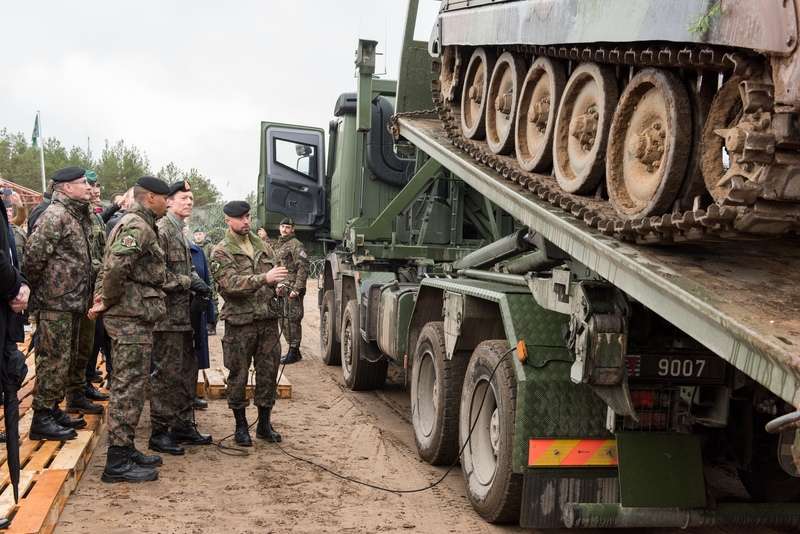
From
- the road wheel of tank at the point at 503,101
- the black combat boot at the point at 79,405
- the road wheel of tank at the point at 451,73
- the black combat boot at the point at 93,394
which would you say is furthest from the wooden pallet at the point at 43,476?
the road wheel of tank at the point at 451,73

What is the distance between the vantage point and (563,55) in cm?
479

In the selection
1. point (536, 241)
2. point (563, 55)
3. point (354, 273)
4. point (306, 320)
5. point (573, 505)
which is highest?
point (563, 55)

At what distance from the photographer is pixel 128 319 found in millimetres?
5727

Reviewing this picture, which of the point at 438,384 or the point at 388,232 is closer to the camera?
the point at 438,384

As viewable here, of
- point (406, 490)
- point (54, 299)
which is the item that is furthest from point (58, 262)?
point (406, 490)

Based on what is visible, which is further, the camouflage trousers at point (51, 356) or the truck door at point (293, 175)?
the truck door at point (293, 175)

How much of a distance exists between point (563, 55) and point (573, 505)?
2.39 m

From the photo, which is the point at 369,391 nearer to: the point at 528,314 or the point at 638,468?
the point at 528,314

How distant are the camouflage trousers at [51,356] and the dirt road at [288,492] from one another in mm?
579

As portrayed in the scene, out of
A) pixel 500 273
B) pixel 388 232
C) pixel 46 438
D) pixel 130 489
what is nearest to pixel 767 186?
pixel 500 273

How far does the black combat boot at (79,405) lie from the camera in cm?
702

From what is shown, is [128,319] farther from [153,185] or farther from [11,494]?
[11,494]

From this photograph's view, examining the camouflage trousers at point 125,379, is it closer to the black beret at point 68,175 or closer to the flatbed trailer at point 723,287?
the black beret at point 68,175

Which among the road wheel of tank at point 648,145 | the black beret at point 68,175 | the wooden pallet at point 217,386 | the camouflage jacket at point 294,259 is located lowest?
the wooden pallet at point 217,386
